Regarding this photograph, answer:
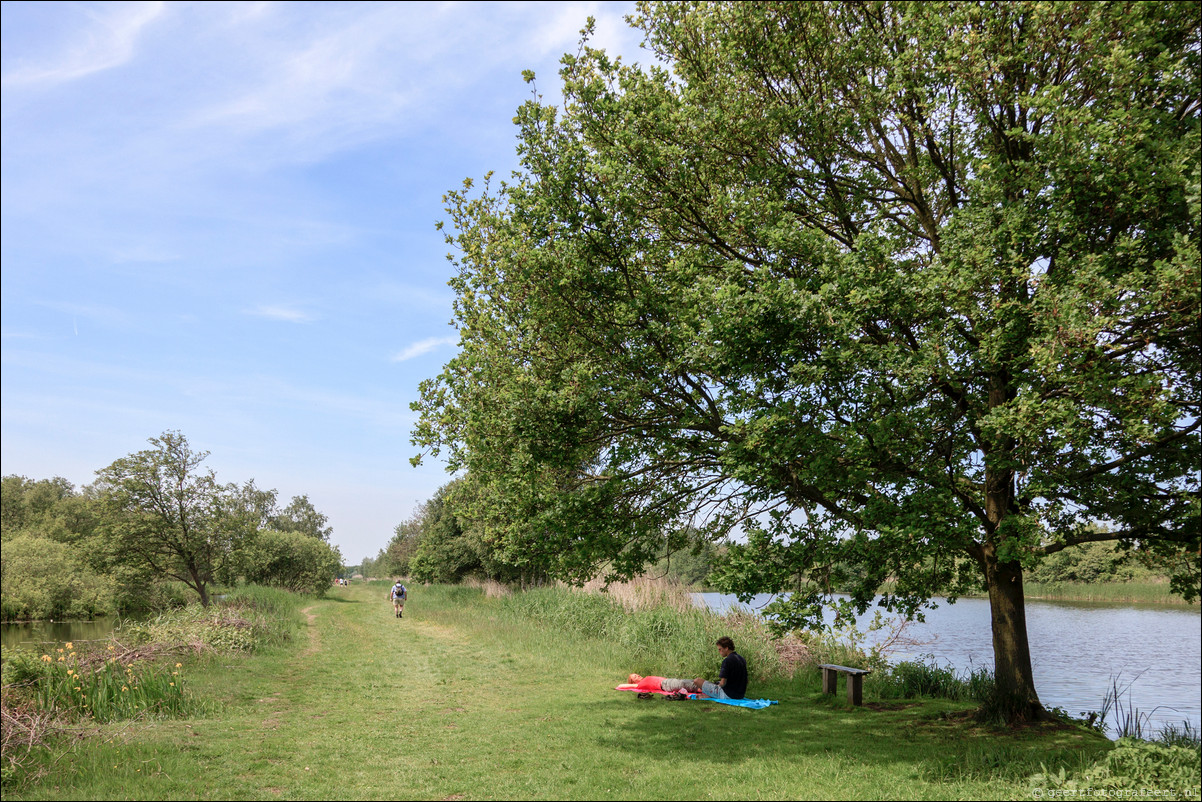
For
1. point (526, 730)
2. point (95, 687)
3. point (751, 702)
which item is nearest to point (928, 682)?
point (751, 702)

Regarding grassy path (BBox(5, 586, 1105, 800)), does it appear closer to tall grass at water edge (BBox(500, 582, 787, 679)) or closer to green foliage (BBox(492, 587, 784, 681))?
green foliage (BBox(492, 587, 784, 681))

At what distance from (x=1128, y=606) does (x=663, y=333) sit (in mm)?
44385

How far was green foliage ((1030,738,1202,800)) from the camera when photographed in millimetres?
7059

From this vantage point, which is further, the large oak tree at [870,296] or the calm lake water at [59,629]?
the calm lake water at [59,629]

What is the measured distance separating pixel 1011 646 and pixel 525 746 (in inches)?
293

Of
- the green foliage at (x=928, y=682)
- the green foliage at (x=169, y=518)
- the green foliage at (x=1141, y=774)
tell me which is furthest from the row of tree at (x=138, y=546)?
the green foliage at (x=1141, y=774)

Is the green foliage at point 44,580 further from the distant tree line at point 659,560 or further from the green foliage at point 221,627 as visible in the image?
the distant tree line at point 659,560

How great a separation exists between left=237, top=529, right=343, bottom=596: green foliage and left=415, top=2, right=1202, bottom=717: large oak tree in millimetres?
36973

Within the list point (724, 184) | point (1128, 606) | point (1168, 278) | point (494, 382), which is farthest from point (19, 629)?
point (1128, 606)

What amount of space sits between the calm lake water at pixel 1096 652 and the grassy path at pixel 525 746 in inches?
169

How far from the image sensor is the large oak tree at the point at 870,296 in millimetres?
8023

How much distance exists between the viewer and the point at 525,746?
376 inches

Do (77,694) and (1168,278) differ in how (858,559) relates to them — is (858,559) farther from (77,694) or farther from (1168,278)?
(77,694)

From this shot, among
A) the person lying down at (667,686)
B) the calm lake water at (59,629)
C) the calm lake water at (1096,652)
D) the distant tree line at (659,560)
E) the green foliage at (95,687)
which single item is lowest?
the calm lake water at (59,629)
